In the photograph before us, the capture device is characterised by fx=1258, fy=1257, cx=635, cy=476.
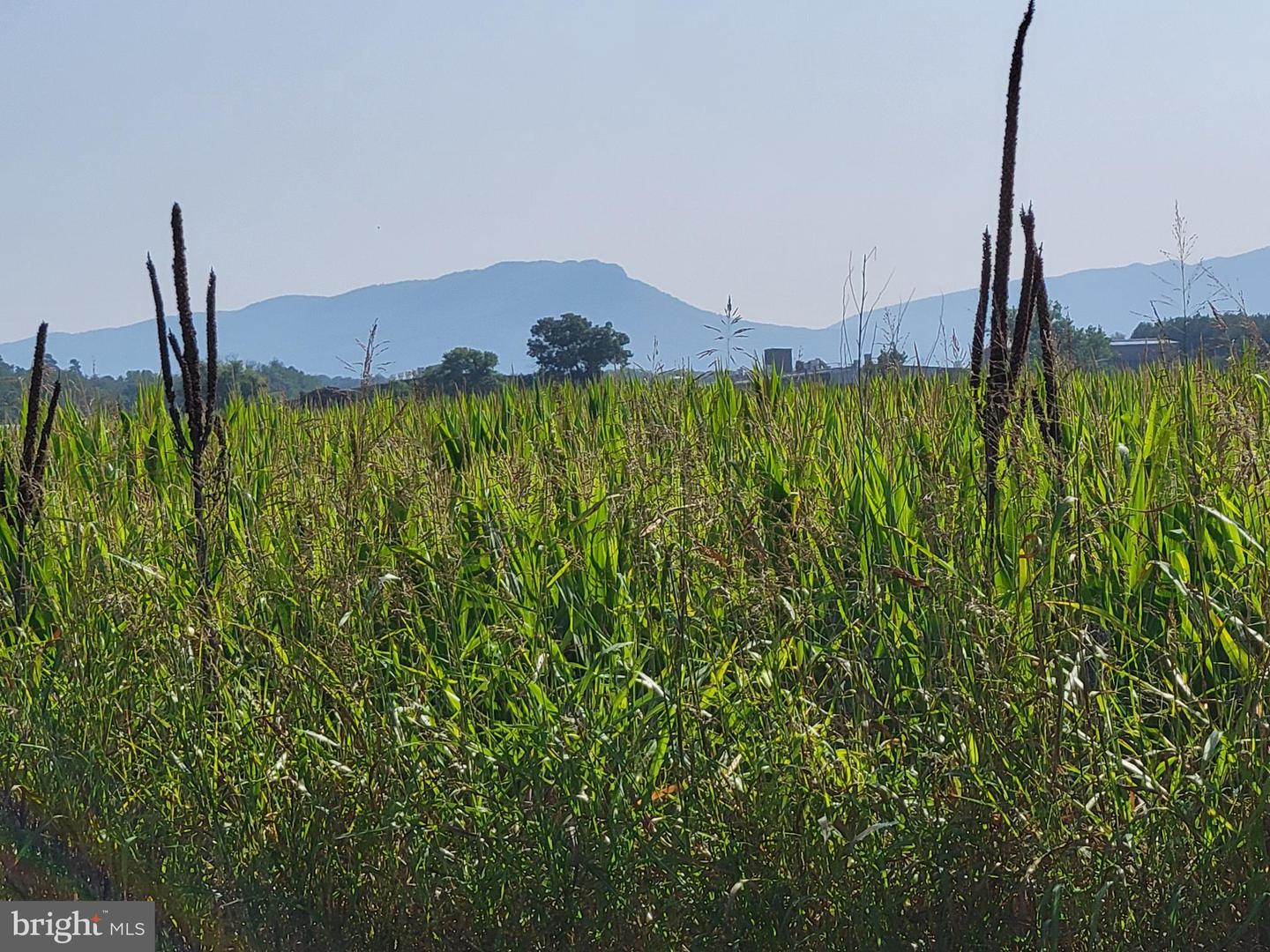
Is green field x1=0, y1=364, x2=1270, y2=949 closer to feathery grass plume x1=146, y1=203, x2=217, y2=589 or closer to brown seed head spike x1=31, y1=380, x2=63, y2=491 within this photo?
feathery grass plume x1=146, y1=203, x2=217, y2=589

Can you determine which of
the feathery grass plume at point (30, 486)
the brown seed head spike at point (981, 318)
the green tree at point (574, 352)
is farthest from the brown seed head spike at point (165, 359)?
the green tree at point (574, 352)

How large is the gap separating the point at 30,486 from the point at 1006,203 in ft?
12.6

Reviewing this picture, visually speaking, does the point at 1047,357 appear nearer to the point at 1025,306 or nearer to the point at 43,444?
the point at 1025,306

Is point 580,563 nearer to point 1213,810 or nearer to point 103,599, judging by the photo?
point 103,599

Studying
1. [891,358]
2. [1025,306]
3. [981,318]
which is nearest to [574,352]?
[891,358]

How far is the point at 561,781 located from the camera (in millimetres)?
2580

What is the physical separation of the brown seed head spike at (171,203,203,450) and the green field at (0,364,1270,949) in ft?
1.23

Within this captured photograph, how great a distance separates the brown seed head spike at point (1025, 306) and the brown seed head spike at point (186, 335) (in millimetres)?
2715

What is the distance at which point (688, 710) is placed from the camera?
252 cm

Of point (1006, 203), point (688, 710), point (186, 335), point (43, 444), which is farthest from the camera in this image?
point (43, 444)

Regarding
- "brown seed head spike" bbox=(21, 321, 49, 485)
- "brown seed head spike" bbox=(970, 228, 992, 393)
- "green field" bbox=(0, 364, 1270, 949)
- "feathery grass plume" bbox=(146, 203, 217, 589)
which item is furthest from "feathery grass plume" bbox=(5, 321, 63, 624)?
"brown seed head spike" bbox=(970, 228, 992, 393)

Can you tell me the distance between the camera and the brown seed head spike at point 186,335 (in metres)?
4.36

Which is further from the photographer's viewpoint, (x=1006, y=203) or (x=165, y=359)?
(x=165, y=359)

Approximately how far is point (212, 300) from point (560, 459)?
1.72 meters
